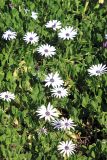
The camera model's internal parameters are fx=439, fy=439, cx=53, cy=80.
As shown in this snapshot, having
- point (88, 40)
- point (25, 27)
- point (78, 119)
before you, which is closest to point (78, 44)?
point (88, 40)

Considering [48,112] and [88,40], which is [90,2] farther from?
[48,112]

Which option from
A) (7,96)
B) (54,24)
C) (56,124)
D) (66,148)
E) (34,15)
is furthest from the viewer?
(34,15)

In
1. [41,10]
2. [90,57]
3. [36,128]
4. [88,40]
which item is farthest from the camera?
[41,10]

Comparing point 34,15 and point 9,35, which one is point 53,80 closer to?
point 9,35

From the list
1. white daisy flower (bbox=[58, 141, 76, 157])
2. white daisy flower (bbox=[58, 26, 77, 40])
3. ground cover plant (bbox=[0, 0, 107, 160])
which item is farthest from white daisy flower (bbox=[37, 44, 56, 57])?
white daisy flower (bbox=[58, 141, 76, 157])

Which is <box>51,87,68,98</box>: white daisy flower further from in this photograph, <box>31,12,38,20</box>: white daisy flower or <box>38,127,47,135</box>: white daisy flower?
<box>31,12,38,20</box>: white daisy flower

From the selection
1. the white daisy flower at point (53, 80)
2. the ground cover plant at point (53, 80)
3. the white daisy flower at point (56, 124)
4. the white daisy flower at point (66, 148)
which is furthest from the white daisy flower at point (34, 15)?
the white daisy flower at point (66, 148)

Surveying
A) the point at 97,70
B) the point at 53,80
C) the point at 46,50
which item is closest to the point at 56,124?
the point at 53,80
